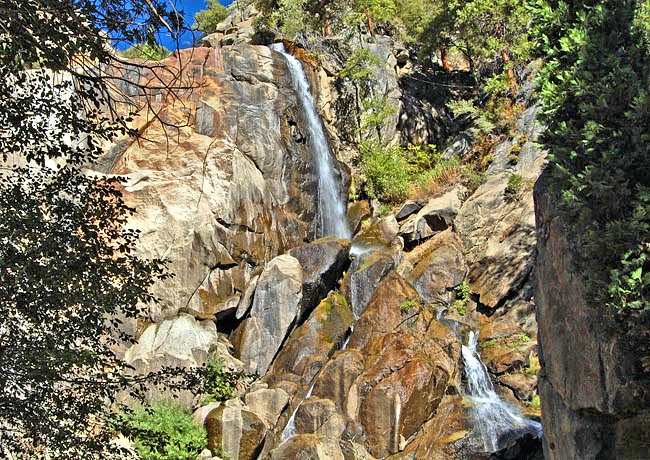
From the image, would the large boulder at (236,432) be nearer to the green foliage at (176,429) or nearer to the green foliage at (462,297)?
the green foliage at (176,429)

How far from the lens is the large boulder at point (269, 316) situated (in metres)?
13.5

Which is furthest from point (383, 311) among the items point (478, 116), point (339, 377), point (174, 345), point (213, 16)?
point (213, 16)

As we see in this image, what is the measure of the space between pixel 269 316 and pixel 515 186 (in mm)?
7554

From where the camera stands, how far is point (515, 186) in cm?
1541

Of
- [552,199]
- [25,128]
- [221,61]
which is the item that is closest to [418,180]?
[221,61]

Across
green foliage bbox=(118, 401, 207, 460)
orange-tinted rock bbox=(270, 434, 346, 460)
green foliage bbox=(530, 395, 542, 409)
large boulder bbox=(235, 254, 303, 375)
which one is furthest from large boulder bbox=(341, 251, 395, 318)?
green foliage bbox=(118, 401, 207, 460)

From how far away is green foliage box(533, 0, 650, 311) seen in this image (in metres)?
5.74

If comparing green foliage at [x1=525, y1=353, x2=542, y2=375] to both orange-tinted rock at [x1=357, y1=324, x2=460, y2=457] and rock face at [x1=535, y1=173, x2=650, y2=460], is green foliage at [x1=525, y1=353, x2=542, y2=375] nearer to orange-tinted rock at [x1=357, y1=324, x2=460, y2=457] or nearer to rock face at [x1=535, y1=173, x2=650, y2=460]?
orange-tinted rock at [x1=357, y1=324, x2=460, y2=457]

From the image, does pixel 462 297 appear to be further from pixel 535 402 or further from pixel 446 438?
pixel 446 438

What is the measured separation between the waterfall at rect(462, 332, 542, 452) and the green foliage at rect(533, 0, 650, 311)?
461 cm

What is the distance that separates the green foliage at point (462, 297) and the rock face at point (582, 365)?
236 inches

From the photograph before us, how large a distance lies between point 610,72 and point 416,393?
6.65 metres

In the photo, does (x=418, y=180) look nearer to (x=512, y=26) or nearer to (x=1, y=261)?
(x=512, y=26)

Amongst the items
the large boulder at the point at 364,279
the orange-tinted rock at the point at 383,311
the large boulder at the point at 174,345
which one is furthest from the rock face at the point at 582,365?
the large boulder at the point at 174,345
